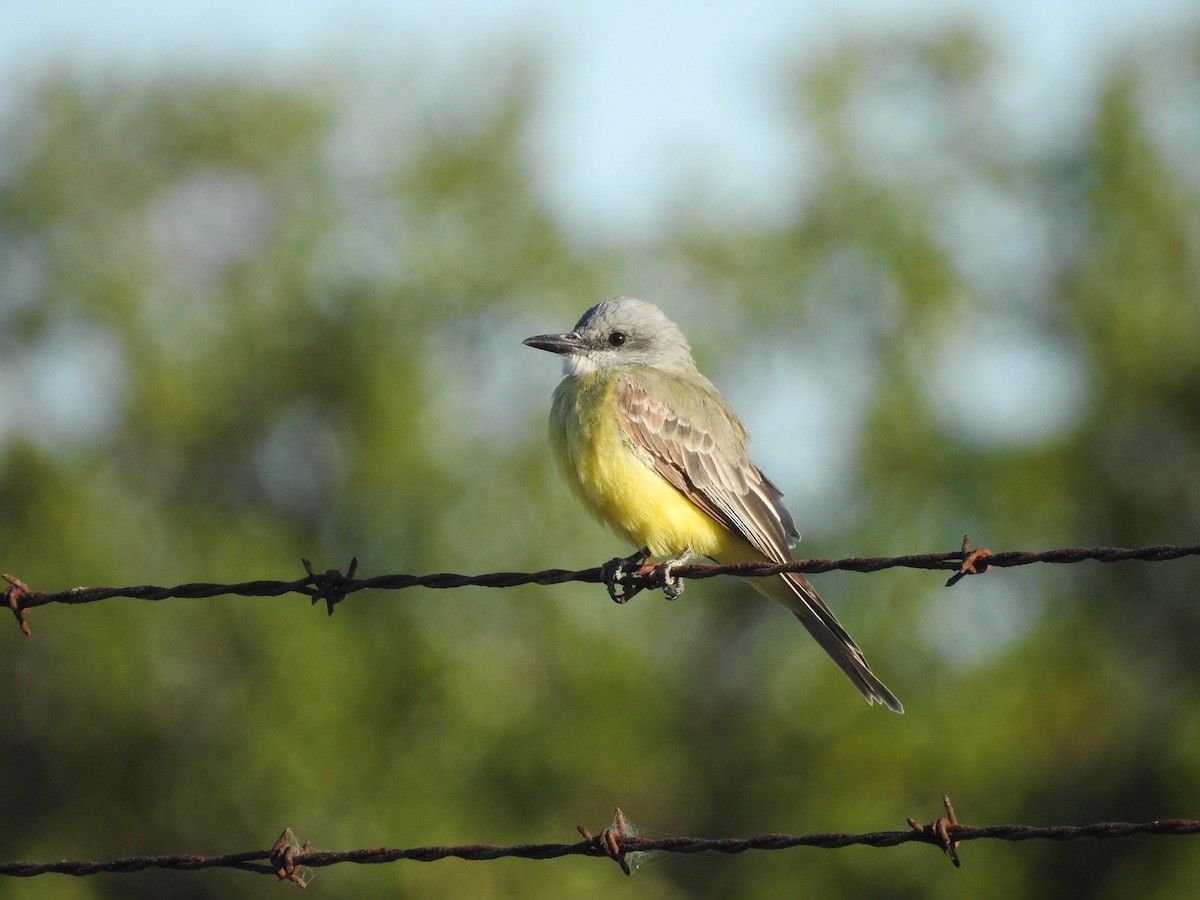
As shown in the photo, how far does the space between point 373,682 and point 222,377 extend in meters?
5.53

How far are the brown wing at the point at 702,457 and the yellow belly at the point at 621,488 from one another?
0.20ft

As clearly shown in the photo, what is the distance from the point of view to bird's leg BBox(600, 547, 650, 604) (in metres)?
5.21

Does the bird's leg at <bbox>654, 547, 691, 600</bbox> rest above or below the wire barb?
above

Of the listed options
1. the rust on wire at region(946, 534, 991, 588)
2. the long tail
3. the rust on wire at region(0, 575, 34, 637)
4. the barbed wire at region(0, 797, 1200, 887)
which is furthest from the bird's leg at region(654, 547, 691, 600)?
the rust on wire at region(0, 575, 34, 637)

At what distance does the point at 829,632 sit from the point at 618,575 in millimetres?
833

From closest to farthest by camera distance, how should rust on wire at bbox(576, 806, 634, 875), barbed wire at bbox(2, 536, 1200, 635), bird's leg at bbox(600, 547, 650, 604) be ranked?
rust on wire at bbox(576, 806, 634, 875) < barbed wire at bbox(2, 536, 1200, 635) < bird's leg at bbox(600, 547, 650, 604)

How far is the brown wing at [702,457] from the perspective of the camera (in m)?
6.29

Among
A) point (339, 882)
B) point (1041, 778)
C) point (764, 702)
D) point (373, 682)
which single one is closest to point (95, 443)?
point (373, 682)

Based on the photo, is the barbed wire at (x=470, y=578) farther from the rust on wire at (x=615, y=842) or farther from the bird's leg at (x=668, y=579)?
the bird's leg at (x=668, y=579)

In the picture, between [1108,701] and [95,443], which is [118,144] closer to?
[95,443]

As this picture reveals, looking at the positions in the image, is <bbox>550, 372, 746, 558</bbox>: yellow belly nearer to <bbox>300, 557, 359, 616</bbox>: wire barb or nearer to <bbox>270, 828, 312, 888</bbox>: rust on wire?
<bbox>300, 557, 359, 616</bbox>: wire barb

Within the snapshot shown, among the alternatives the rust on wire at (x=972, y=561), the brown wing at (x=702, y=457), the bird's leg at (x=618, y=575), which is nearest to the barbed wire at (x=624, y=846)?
the rust on wire at (x=972, y=561)

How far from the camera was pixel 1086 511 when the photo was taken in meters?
21.0

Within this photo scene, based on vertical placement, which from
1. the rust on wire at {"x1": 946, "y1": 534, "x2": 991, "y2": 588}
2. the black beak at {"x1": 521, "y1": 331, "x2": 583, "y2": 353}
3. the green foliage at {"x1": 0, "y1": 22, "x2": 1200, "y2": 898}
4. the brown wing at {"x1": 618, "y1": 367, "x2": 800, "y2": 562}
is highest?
the green foliage at {"x1": 0, "y1": 22, "x2": 1200, "y2": 898}
